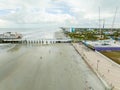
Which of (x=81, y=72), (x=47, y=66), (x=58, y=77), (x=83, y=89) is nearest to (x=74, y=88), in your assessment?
(x=83, y=89)

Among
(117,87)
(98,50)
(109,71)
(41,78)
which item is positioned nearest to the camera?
(117,87)

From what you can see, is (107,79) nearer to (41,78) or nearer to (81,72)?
(81,72)

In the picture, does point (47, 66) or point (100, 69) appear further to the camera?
point (47, 66)

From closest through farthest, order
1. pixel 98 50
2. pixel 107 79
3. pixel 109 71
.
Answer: pixel 107 79 < pixel 109 71 < pixel 98 50

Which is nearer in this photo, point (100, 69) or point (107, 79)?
point (107, 79)

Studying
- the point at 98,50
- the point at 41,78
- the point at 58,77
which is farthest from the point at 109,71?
the point at 98,50

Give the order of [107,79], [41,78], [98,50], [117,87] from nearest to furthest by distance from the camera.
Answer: [117,87], [107,79], [41,78], [98,50]

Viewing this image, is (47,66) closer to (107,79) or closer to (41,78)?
(41,78)

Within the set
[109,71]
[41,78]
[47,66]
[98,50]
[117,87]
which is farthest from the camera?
[98,50]
